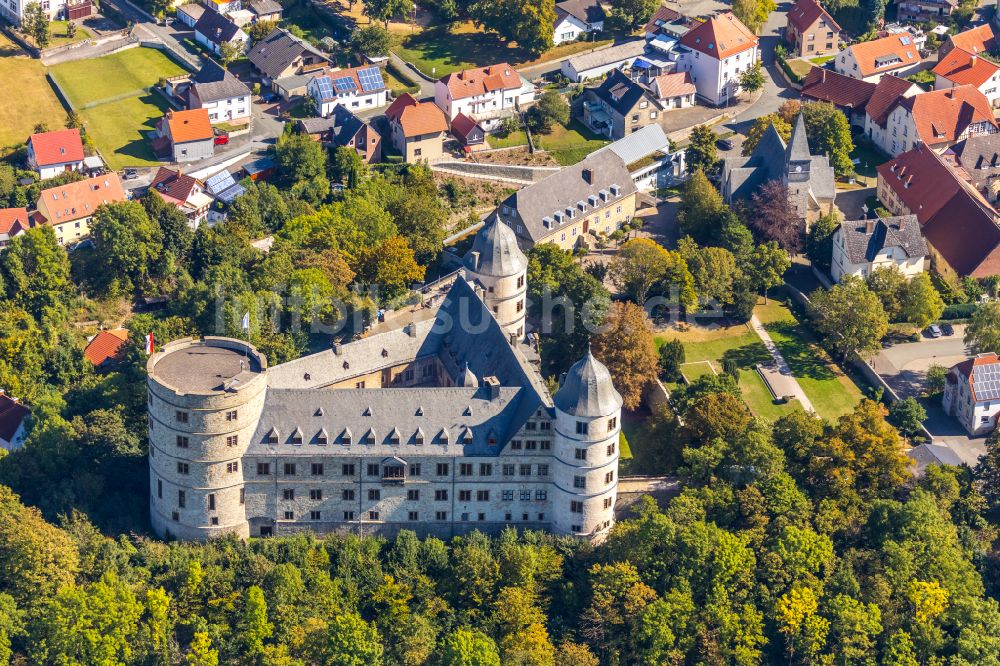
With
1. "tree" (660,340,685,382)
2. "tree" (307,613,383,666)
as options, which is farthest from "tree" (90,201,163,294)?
"tree" (307,613,383,666)

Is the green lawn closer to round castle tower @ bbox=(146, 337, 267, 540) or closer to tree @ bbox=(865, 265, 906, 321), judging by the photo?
tree @ bbox=(865, 265, 906, 321)

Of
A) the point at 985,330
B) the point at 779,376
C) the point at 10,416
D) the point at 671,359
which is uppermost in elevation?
the point at 985,330

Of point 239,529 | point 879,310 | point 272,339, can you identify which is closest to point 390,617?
point 239,529

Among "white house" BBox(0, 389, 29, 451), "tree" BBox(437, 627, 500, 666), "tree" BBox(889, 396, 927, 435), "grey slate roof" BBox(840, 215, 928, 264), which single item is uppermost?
"grey slate roof" BBox(840, 215, 928, 264)

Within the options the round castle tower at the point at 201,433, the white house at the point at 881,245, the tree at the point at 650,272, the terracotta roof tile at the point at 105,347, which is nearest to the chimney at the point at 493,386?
the round castle tower at the point at 201,433

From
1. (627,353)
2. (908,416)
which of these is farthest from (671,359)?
(908,416)

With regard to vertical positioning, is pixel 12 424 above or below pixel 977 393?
below

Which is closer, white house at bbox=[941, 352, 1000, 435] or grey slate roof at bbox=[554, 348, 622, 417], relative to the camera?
grey slate roof at bbox=[554, 348, 622, 417]

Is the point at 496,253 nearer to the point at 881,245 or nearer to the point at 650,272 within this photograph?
the point at 650,272
